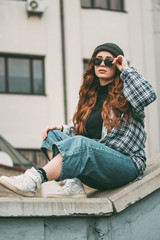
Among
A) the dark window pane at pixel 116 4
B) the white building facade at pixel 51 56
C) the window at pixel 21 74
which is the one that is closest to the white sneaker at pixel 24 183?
the white building facade at pixel 51 56

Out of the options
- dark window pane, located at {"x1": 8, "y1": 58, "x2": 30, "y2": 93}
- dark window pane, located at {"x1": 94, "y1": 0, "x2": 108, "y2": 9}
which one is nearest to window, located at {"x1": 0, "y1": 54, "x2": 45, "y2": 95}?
dark window pane, located at {"x1": 8, "y1": 58, "x2": 30, "y2": 93}

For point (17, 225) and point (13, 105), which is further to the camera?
point (13, 105)

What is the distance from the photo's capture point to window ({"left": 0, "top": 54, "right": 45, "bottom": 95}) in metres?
14.2

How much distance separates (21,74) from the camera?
14414 mm

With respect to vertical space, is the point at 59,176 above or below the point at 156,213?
above

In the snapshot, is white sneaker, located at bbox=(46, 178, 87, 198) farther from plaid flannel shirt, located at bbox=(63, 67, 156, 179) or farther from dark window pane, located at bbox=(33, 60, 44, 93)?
dark window pane, located at bbox=(33, 60, 44, 93)

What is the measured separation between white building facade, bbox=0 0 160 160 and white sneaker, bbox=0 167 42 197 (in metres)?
9.90

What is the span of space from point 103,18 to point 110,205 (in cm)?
1179

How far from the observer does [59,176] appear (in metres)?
3.80

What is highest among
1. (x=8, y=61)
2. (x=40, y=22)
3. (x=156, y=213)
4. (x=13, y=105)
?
(x=40, y=22)

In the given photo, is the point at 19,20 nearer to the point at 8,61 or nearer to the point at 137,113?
the point at 8,61

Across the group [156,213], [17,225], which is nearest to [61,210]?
[17,225]

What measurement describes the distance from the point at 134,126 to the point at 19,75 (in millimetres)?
10605

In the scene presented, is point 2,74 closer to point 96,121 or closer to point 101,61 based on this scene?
point 101,61
